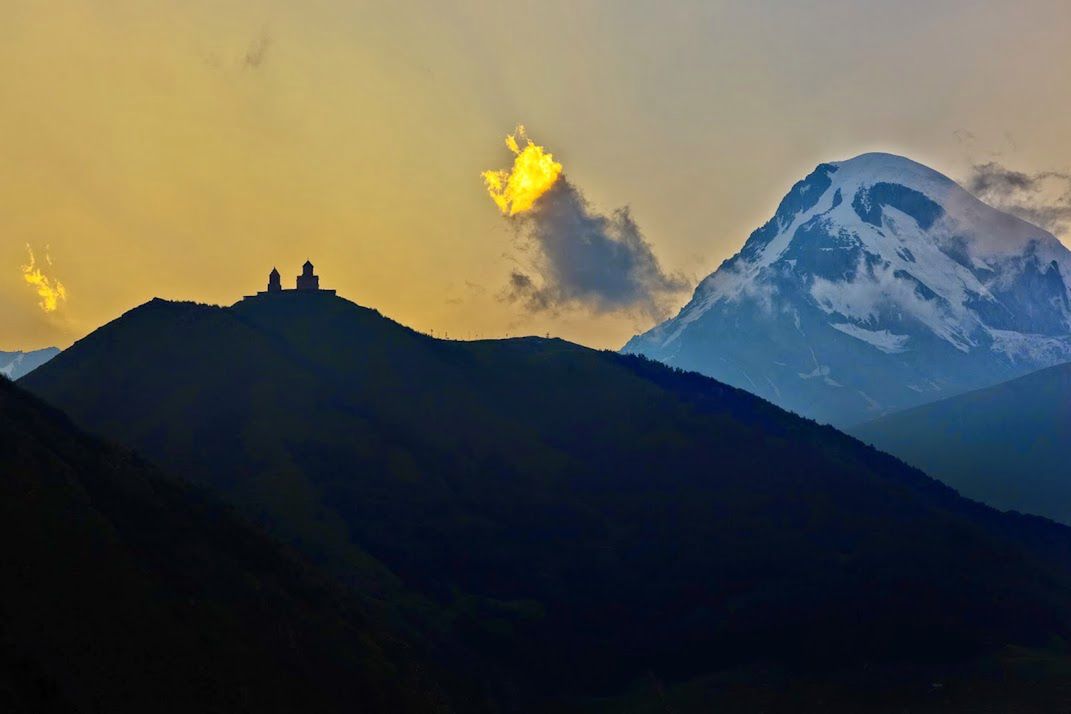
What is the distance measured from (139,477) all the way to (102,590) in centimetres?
5211

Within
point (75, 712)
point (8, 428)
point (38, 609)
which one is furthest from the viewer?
point (8, 428)

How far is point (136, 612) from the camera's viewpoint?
146 m

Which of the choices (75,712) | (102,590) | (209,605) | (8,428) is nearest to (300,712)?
(209,605)

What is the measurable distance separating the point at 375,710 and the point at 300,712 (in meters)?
20.2

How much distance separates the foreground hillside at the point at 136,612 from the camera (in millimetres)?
131250

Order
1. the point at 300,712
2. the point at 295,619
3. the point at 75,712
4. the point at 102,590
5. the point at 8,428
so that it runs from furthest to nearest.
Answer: the point at 295,619, the point at 8,428, the point at 300,712, the point at 102,590, the point at 75,712

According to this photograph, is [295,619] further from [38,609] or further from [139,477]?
[38,609]

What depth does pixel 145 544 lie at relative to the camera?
17075 centimetres

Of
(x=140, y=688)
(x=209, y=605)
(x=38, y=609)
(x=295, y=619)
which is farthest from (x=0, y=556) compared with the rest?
(x=295, y=619)

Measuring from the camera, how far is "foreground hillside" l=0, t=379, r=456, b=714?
131250 millimetres

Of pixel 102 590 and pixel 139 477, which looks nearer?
pixel 102 590

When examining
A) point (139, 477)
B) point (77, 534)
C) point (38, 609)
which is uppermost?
point (139, 477)

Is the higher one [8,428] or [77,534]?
[8,428]

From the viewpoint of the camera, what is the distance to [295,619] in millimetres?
185500
